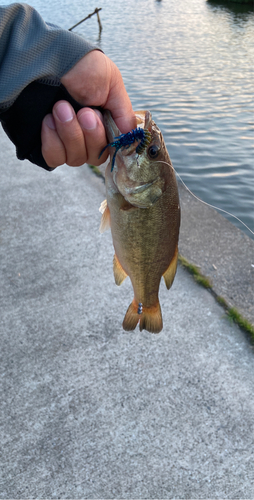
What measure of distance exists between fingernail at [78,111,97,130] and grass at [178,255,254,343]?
208cm

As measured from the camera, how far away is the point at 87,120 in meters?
1.61

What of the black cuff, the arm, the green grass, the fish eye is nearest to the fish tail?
the fish eye

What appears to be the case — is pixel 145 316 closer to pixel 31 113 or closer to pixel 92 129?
pixel 92 129

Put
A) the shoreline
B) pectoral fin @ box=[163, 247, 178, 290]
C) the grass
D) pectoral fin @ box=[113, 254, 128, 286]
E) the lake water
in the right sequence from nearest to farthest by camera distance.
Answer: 1. pectoral fin @ box=[163, 247, 178, 290]
2. pectoral fin @ box=[113, 254, 128, 286]
3. the grass
4. the shoreline
5. the lake water

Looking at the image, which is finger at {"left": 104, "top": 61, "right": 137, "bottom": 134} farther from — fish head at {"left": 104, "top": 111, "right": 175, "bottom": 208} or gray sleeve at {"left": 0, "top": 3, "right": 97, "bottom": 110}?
gray sleeve at {"left": 0, "top": 3, "right": 97, "bottom": 110}

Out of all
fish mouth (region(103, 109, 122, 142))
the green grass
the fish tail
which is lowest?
the green grass

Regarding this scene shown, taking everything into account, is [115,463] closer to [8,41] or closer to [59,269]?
[59,269]

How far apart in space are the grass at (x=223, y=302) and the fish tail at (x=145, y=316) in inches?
45.4

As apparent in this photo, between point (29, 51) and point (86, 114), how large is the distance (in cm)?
34

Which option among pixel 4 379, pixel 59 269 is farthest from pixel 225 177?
pixel 4 379

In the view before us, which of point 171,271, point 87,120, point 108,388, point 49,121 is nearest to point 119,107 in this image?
point 87,120

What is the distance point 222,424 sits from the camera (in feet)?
7.89

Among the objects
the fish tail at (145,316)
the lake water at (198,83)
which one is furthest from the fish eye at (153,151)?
the lake water at (198,83)

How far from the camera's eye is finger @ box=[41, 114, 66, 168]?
1688mm
